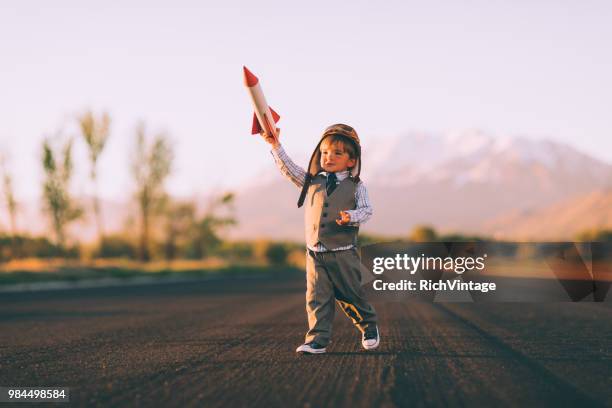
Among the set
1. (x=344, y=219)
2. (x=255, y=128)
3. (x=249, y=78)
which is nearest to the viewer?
(x=344, y=219)

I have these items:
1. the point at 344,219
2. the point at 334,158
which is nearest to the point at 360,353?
the point at 344,219

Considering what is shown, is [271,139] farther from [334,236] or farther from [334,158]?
[334,236]

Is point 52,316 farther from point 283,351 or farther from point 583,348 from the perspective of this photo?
point 583,348

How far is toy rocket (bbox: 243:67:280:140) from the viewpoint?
6.23 m

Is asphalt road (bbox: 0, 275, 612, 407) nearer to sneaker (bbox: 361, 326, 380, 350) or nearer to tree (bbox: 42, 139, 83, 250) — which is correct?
sneaker (bbox: 361, 326, 380, 350)

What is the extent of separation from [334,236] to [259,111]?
1.32 meters

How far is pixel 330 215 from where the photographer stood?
639 cm

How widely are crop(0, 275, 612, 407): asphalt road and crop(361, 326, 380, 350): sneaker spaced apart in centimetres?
13

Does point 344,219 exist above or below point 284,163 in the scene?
Result: below

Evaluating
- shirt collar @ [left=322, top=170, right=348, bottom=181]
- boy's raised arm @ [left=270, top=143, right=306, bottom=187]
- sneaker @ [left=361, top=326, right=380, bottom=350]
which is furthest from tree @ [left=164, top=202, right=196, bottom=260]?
sneaker @ [left=361, top=326, right=380, bottom=350]

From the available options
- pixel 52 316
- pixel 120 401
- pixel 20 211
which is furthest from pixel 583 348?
pixel 20 211

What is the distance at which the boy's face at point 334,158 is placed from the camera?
6547 mm

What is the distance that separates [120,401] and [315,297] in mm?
2521

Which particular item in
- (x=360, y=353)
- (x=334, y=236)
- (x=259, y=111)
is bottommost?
(x=360, y=353)
